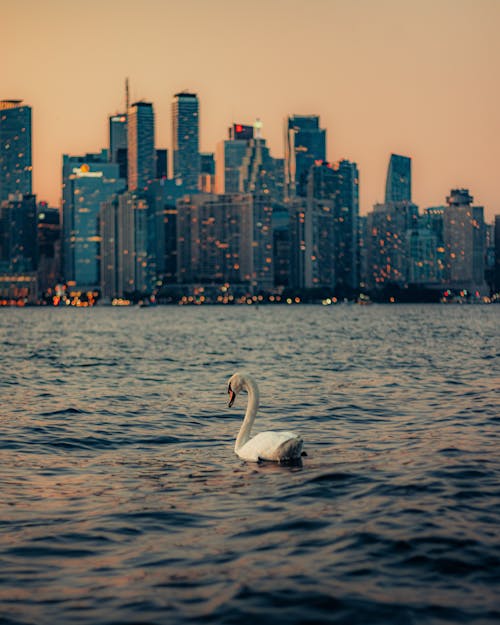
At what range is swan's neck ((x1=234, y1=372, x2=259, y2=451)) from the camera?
60.5 feet

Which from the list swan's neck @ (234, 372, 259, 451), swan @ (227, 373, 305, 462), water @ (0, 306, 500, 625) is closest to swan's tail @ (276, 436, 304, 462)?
swan @ (227, 373, 305, 462)

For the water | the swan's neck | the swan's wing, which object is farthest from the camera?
the swan's neck

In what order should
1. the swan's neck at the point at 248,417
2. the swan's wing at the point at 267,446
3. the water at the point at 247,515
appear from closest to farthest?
1. the water at the point at 247,515
2. the swan's wing at the point at 267,446
3. the swan's neck at the point at 248,417

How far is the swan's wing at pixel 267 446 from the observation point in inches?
682

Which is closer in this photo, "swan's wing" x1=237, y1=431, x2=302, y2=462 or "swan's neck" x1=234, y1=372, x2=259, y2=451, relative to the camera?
"swan's wing" x1=237, y1=431, x2=302, y2=462

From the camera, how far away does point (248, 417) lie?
18.7 m

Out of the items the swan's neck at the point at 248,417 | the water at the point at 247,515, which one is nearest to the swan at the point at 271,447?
the swan's neck at the point at 248,417

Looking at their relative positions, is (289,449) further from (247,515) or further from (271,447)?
(247,515)

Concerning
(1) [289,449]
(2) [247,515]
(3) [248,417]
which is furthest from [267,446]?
(2) [247,515]

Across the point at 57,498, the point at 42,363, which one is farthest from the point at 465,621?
the point at 42,363

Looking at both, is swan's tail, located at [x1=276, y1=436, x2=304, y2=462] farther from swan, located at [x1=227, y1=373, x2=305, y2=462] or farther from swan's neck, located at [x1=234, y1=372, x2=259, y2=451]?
swan's neck, located at [x1=234, y1=372, x2=259, y2=451]

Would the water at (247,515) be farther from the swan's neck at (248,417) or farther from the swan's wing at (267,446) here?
the swan's neck at (248,417)

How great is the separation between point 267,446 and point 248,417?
1400 mm

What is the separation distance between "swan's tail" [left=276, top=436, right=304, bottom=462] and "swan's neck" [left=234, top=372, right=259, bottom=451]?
1.17 metres
